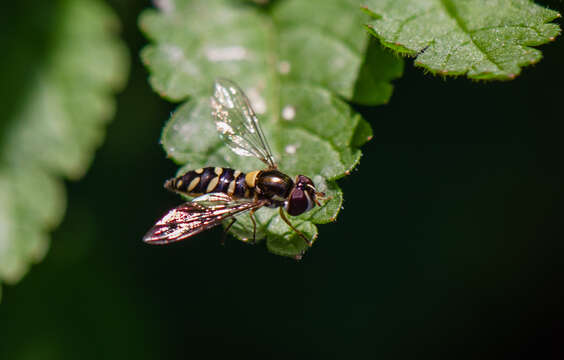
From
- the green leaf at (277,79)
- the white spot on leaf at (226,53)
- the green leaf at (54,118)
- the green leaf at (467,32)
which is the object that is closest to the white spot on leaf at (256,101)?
the green leaf at (277,79)

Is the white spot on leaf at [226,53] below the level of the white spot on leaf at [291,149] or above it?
above

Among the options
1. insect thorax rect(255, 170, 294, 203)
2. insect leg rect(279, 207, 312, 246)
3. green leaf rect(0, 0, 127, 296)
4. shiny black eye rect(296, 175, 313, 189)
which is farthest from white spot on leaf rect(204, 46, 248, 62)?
insect leg rect(279, 207, 312, 246)

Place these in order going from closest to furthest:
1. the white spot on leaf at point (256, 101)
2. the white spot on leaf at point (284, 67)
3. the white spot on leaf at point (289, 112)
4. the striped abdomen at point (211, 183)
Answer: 1. the striped abdomen at point (211, 183)
2. the white spot on leaf at point (289, 112)
3. the white spot on leaf at point (256, 101)
4. the white spot on leaf at point (284, 67)

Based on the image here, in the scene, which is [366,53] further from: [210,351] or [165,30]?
[210,351]

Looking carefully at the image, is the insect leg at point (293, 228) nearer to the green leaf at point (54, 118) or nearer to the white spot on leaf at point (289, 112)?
the white spot on leaf at point (289, 112)

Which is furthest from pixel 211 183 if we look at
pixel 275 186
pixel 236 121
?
pixel 236 121
